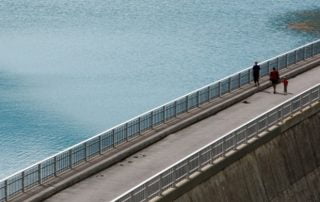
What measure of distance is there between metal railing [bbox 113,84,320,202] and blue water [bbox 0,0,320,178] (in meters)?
26.9

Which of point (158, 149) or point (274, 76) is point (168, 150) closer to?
point (158, 149)

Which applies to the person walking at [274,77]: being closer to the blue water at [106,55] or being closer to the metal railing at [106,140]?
the metal railing at [106,140]

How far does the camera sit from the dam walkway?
36875 millimetres

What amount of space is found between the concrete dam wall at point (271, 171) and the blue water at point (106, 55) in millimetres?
27076

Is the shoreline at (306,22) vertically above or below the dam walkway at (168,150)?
below

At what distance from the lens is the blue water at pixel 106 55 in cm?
8288

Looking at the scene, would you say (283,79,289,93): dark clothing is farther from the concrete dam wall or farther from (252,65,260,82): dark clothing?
the concrete dam wall

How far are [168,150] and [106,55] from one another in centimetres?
7227

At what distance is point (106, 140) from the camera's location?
40.8 meters

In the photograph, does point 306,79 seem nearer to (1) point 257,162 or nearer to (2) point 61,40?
(1) point 257,162

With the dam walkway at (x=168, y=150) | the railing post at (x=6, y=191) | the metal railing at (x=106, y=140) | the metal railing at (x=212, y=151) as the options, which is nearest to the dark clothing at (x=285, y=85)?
the dam walkway at (x=168, y=150)

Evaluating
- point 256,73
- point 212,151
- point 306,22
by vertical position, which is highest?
point 212,151

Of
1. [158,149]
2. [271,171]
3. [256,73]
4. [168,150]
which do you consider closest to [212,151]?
[168,150]

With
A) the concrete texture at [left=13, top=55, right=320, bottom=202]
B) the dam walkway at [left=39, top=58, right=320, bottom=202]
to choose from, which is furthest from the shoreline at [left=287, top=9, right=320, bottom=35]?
the concrete texture at [left=13, top=55, right=320, bottom=202]
